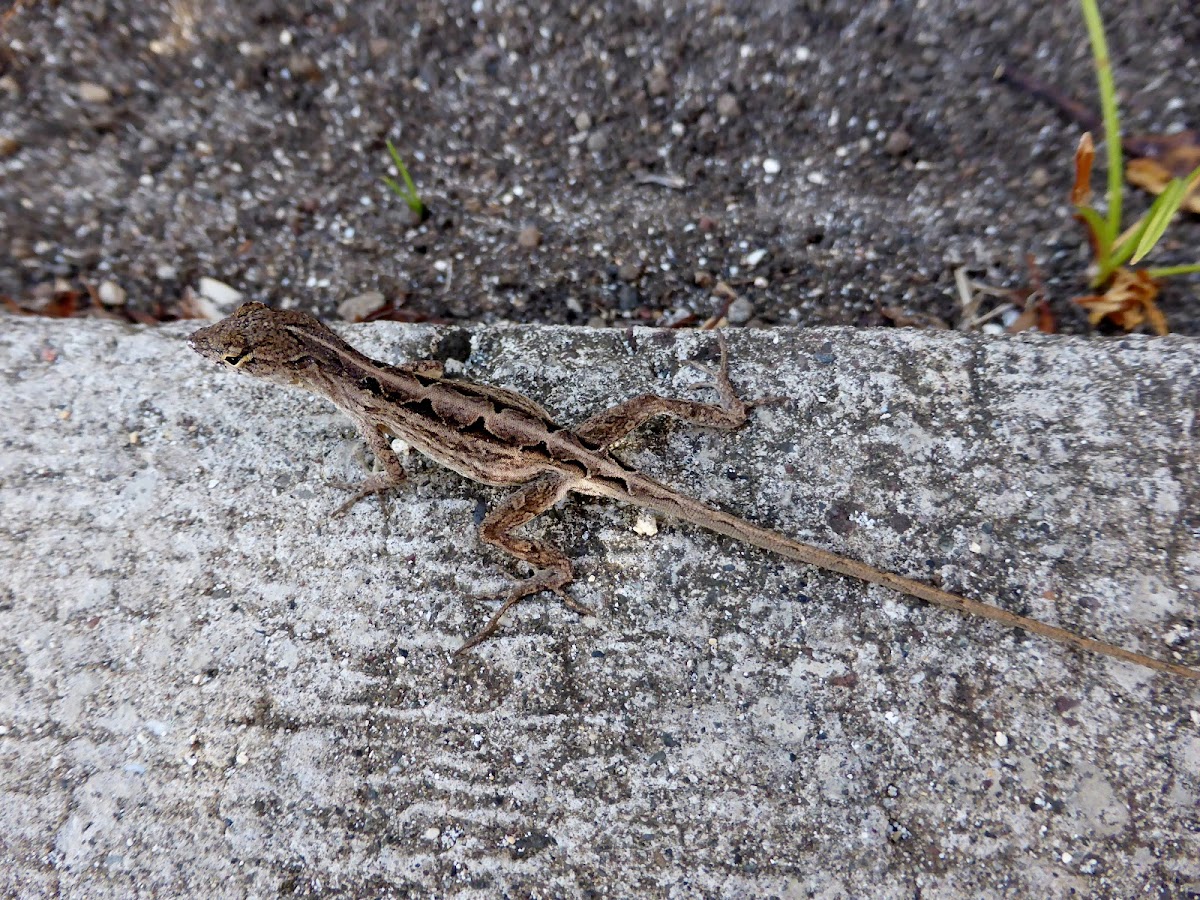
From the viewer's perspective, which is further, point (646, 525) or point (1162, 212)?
point (646, 525)

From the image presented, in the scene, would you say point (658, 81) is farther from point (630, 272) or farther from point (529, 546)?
point (529, 546)

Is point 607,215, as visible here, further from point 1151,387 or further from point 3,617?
point 3,617

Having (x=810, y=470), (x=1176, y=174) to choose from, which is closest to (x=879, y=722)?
(x=810, y=470)

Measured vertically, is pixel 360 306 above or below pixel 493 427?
below

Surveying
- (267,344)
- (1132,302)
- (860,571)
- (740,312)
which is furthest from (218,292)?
(1132,302)

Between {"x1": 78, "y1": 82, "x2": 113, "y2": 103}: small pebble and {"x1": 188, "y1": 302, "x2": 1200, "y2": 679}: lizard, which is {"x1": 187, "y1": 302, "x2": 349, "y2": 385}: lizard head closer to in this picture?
{"x1": 188, "y1": 302, "x2": 1200, "y2": 679}: lizard

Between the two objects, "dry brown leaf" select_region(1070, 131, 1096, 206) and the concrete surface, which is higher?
"dry brown leaf" select_region(1070, 131, 1096, 206)

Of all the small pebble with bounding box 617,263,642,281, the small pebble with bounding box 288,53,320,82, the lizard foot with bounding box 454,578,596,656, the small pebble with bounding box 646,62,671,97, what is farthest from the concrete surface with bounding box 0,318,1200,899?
the small pebble with bounding box 288,53,320,82
